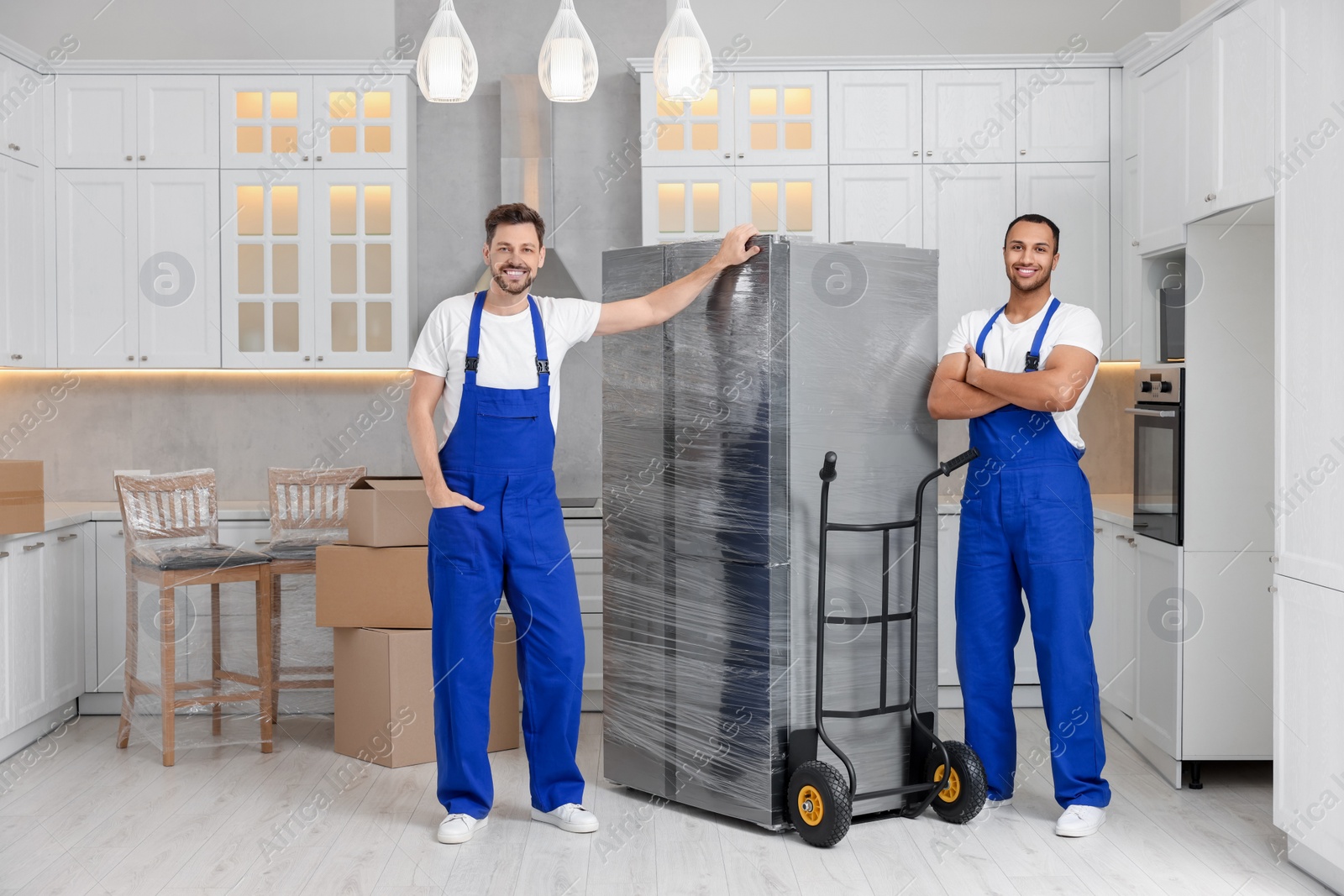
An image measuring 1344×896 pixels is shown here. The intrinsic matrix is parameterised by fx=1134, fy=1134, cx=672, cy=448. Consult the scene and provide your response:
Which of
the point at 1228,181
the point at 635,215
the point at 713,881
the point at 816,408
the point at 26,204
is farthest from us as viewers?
the point at 635,215

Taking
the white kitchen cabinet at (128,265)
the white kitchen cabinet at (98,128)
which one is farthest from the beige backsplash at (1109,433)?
the white kitchen cabinet at (98,128)

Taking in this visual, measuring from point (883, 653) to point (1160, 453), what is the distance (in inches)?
48.7

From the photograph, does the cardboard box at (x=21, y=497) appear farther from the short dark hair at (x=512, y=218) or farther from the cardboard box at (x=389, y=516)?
the short dark hair at (x=512, y=218)

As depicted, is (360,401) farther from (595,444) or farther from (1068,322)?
(1068,322)

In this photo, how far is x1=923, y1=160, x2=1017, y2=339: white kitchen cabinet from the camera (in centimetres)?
438

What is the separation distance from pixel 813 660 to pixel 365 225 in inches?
102

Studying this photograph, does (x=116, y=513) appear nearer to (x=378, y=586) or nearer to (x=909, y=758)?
(x=378, y=586)

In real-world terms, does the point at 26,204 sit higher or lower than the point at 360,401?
higher

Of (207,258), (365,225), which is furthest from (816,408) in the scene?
(207,258)

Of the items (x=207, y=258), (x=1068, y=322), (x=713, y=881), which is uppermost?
(x=207, y=258)

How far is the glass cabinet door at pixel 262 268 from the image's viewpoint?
14.6 ft

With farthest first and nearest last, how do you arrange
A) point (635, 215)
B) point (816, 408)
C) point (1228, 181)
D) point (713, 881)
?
point (635, 215) → point (1228, 181) → point (816, 408) → point (713, 881)

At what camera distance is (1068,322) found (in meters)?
3.07

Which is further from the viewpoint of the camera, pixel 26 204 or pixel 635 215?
pixel 635 215
